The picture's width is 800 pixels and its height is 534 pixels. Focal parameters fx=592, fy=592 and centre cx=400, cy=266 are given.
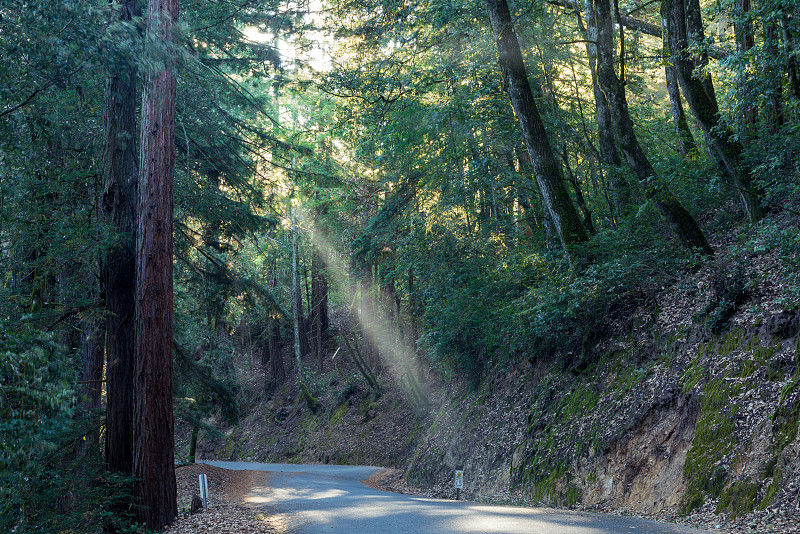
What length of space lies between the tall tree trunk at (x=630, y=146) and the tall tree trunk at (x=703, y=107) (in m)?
1.05

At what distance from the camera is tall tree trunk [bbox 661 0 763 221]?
36.0ft

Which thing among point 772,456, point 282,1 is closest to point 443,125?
point 282,1

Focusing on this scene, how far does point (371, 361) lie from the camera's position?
33.1 metres

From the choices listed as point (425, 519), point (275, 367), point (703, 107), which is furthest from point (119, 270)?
point (275, 367)

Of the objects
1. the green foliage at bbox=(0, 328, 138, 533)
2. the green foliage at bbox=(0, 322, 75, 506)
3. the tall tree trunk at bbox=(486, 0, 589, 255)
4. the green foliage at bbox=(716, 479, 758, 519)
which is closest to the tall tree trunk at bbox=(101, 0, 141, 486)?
the green foliage at bbox=(0, 328, 138, 533)

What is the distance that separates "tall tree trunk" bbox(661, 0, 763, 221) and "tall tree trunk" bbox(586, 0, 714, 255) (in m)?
1.05

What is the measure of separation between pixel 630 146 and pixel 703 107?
150 cm

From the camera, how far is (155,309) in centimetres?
999

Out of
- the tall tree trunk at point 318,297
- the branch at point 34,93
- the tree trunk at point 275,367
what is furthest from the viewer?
the tree trunk at point 275,367

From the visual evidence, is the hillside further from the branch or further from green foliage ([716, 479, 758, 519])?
the branch

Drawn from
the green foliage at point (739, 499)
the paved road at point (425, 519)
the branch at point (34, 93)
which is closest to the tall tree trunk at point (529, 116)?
the paved road at point (425, 519)

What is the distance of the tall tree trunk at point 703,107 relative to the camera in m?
11.0

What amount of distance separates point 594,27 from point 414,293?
12.6m

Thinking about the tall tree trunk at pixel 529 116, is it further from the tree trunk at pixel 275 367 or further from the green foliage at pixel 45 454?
the tree trunk at pixel 275 367
